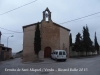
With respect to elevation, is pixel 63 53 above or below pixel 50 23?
below

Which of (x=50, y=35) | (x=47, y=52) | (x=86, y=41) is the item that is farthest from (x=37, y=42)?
(x=86, y=41)

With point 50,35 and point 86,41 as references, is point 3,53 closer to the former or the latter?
point 50,35

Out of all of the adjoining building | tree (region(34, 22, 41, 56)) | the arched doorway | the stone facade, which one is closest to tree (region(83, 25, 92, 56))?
the stone facade

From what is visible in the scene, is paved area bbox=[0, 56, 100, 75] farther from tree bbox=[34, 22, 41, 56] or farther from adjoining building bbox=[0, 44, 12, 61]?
adjoining building bbox=[0, 44, 12, 61]

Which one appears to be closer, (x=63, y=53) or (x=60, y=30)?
(x=63, y=53)

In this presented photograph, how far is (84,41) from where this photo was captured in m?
37.0

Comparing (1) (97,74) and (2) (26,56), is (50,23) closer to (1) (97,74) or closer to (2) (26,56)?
(2) (26,56)

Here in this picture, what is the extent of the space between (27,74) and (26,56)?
1856 cm

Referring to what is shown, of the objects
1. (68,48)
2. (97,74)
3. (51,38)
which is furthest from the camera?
(68,48)

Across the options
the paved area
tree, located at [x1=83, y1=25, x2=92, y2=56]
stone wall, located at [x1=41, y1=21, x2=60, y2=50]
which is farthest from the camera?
tree, located at [x1=83, y1=25, x2=92, y2=56]

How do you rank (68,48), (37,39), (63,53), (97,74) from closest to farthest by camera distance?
(97,74)
(63,53)
(37,39)
(68,48)

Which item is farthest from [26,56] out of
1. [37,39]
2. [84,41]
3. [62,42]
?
[84,41]

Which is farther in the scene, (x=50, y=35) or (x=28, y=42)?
(x=50, y=35)

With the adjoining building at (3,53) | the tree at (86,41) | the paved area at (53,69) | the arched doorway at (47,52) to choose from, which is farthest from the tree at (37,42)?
the tree at (86,41)
